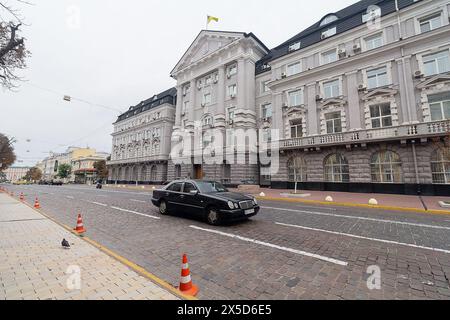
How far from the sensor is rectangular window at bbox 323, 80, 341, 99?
1990cm

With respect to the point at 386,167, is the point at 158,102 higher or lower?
higher

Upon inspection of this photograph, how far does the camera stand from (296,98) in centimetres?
2253

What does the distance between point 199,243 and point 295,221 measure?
398 centimetres

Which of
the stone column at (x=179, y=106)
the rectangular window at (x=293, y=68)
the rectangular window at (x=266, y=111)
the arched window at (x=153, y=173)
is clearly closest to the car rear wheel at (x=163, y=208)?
the rectangular window at (x=266, y=111)

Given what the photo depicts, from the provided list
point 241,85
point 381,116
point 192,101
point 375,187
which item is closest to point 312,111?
point 381,116

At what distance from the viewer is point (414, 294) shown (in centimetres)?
288

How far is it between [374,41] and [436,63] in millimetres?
5293

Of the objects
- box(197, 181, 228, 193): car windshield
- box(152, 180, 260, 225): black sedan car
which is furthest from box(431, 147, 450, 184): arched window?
box(197, 181, 228, 193): car windshield

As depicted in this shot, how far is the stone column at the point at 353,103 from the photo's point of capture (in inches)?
716

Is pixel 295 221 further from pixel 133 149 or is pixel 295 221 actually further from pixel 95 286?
pixel 133 149

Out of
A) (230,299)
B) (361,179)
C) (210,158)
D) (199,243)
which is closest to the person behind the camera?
(230,299)

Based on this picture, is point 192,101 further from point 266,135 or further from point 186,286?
point 186,286

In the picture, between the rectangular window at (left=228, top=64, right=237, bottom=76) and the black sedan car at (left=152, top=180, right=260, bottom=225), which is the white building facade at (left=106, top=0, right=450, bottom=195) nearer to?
the rectangular window at (left=228, top=64, right=237, bottom=76)
